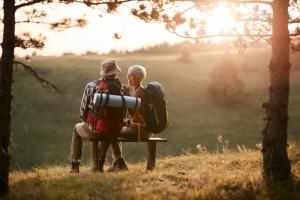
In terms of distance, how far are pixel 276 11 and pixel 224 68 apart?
35.6 metres

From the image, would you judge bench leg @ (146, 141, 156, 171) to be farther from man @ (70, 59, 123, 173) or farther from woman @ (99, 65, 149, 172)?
man @ (70, 59, 123, 173)

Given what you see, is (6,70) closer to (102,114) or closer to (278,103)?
(102,114)

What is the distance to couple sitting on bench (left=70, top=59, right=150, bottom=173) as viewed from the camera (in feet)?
32.6

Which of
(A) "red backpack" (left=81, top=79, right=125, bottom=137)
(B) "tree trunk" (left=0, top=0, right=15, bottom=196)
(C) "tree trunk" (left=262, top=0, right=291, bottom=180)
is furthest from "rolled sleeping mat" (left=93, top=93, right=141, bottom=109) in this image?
(C) "tree trunk" (left=262, top=0, right=291, bottom=180)

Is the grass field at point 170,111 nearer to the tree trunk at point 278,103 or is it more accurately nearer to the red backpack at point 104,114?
the red backpack at point 104,114

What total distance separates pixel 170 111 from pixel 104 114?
3372 cm

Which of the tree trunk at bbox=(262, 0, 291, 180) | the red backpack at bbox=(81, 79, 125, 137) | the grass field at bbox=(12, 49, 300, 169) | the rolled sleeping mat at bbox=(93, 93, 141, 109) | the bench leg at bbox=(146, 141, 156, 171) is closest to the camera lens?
the tree trunk at bbox=(262, 0, 291, 180)

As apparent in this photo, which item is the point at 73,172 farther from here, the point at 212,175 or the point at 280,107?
the point at 280,107

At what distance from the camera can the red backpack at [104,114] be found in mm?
9828

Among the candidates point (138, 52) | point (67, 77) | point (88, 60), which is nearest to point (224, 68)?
point (67, 77)

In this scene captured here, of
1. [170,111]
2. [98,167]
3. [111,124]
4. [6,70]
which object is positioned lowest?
[170,111]

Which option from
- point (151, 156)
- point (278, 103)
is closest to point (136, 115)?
point (151, 156)

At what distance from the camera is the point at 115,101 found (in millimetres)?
9508

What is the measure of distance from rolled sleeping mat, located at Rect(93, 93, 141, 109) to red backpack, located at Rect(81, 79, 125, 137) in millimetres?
220
